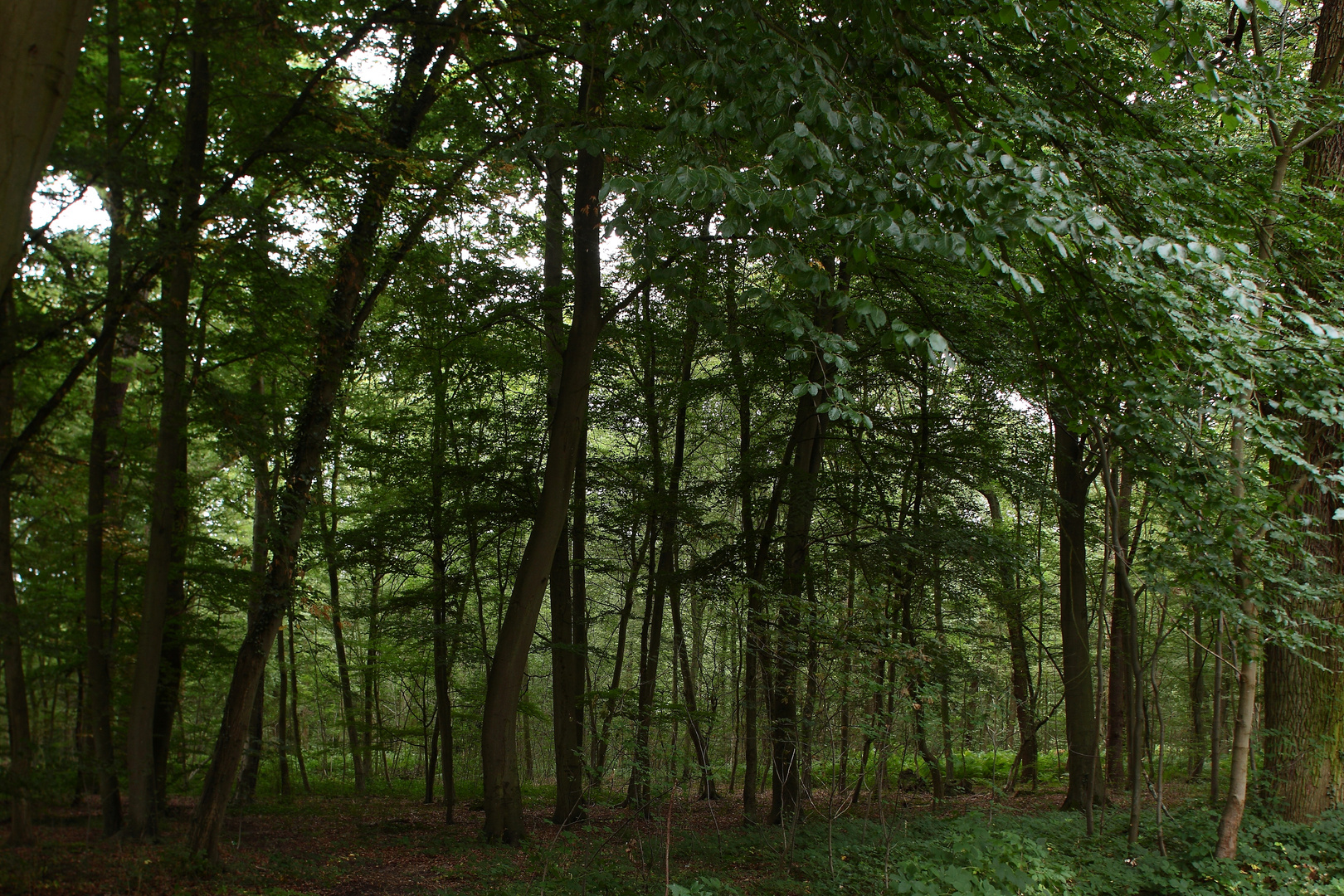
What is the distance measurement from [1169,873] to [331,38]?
9.23 metres

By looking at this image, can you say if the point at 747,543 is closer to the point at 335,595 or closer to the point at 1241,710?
the point at 1241,710

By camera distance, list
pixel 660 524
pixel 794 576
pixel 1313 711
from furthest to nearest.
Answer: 1. pixel 660 524
2. pixel 794 576
3. pixel 1313 711

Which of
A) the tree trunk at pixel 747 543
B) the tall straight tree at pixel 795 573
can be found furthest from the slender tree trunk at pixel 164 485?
the tall straight tree at pixel 795 573

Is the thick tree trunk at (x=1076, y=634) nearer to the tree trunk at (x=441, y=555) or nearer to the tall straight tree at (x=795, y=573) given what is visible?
the tall straight tree at (x=795, y=573)

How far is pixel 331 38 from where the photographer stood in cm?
623

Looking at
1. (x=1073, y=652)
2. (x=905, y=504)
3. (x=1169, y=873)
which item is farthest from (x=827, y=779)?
(x=1073, y=652)

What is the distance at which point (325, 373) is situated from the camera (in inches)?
267

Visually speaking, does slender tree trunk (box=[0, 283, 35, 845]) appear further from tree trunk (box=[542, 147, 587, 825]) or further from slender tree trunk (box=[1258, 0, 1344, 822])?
slender tree trunk (box=[1258, 0, 1344, 822])

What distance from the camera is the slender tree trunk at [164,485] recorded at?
20.8ft

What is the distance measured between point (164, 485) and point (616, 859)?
5311mm

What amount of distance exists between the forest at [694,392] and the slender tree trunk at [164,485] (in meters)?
0.04

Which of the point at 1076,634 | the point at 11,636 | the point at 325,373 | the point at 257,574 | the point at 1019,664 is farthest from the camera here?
the point at 1019,664

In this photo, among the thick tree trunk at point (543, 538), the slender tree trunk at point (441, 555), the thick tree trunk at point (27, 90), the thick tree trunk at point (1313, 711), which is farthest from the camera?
the slender tree trunk at point (441, 555)

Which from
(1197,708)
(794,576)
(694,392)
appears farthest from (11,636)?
(1197,708)
